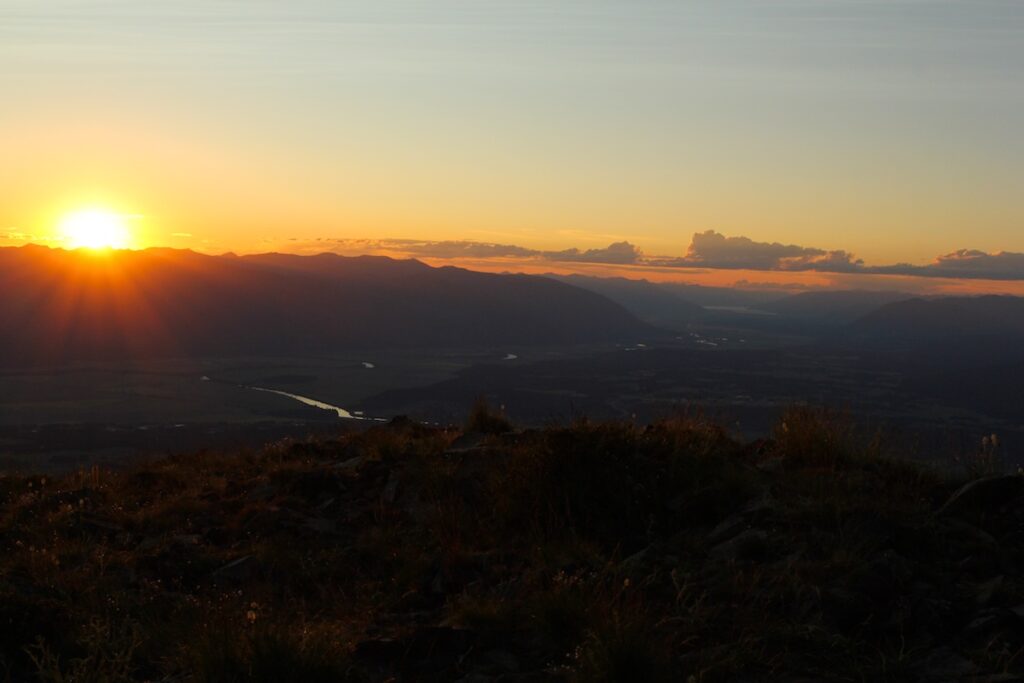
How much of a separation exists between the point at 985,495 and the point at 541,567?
14.5 ft

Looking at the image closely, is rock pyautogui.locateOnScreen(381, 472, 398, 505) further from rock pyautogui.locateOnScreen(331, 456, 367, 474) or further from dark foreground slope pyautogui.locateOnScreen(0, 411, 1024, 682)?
rock pyautogui.locateOnScreen(331, 456, 367, 474)

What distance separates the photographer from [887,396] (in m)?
116

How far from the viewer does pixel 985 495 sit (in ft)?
25.8

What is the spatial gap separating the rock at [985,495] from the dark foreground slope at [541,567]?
19 mm

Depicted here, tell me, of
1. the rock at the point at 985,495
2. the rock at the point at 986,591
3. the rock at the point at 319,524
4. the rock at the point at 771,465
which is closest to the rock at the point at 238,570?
the rock at the point at 319,524

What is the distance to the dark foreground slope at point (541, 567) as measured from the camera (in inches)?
204

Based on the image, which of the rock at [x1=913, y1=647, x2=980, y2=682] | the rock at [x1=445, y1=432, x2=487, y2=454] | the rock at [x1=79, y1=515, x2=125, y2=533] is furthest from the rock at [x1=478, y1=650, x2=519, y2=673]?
the rock at [x1=79, y1=515, x2=125, y2=533]

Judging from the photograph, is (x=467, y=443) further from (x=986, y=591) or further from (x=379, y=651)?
(x=986, y=591)

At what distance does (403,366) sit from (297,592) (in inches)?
6518

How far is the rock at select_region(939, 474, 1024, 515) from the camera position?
7.79 m

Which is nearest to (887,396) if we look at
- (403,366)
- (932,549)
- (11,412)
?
(403,366)

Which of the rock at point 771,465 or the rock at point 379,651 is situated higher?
the rock at point 771,465

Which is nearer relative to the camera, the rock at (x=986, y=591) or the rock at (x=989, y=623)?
the rock at (x=989, y=623)

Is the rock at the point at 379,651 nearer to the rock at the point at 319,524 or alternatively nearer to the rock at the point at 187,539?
the rock at the point at 319,524
